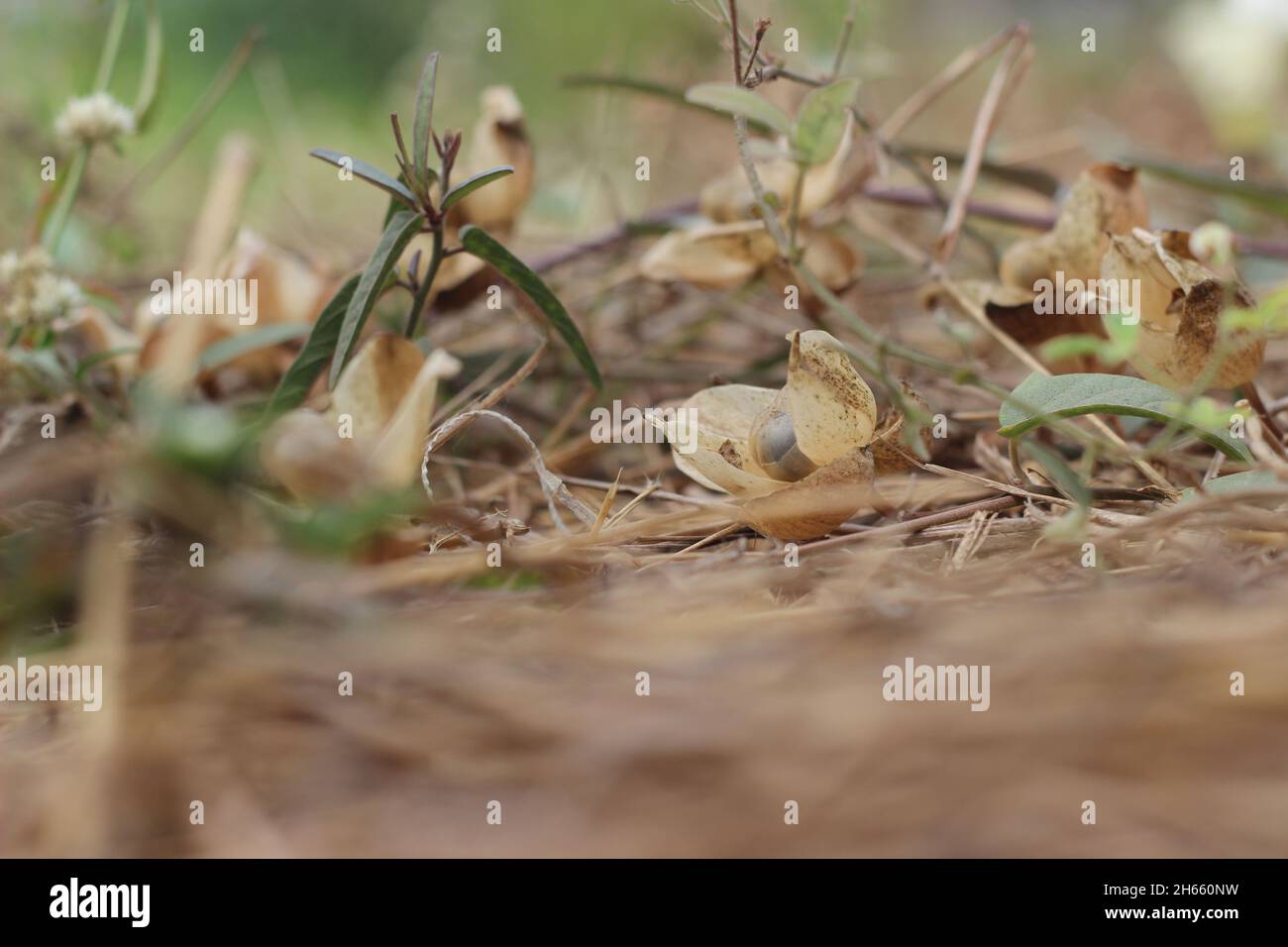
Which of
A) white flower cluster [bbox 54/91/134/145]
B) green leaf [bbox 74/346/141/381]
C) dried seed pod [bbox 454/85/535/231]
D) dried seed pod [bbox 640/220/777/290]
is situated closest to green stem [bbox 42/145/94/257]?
white flower cluster [bbox 54/91/134/145]

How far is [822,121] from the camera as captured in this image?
0.50m

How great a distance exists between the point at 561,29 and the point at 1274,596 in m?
2.63

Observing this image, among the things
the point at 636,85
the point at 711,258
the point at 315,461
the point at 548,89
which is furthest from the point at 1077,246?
the point at 548,89

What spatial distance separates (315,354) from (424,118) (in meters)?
0.13

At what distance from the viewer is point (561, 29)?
2619mm

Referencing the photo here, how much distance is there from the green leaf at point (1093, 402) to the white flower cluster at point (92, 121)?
0.63 metres

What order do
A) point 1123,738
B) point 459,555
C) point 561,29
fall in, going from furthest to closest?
point 561,29
point 459,555
point 1123,738

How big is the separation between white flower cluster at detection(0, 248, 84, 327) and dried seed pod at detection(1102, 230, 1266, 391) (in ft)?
1.98

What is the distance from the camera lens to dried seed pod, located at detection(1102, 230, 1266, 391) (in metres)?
0.45
